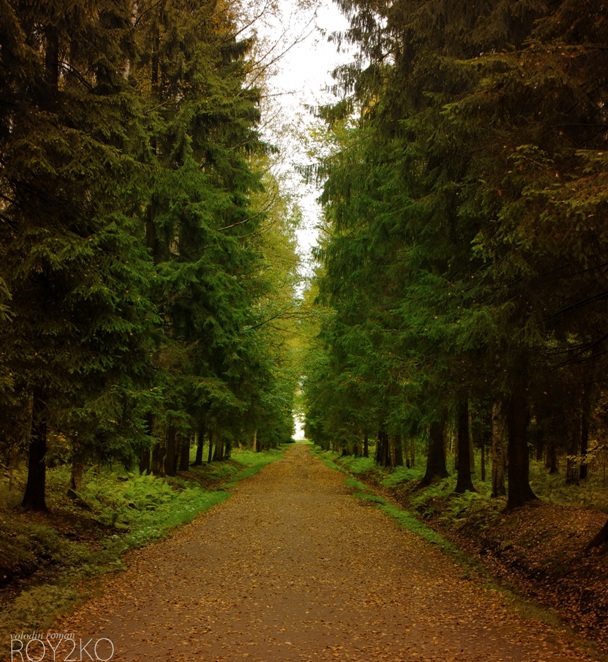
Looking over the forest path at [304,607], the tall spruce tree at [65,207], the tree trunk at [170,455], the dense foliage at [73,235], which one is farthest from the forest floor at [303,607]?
the tree trunk at [170,455]

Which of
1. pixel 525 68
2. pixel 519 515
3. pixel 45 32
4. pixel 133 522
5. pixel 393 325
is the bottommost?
pixel 133 522

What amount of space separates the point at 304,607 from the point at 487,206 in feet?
18.9

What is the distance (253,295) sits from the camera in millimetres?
20078

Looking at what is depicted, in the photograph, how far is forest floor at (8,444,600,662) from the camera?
5.17 meters

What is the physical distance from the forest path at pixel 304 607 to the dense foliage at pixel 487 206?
11.0 feet

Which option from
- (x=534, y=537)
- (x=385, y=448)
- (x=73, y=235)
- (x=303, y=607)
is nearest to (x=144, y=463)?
(x=73, y=235)

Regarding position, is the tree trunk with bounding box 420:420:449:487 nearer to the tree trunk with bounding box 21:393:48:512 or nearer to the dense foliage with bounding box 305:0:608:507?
the dense foliage with bounding box 305:0:608:507

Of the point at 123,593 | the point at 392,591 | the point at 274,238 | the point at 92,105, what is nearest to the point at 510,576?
the point at 392,591

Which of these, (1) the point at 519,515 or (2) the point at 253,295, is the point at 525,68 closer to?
(1) the point at 519,515

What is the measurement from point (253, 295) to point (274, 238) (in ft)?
14.2

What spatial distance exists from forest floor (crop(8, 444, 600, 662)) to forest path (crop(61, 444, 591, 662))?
0.05 ft

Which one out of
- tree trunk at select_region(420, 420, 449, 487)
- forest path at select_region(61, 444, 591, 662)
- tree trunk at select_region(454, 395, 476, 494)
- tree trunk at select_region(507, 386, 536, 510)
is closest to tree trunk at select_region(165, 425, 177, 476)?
forest path at select_region(61, 444, 591, 662)

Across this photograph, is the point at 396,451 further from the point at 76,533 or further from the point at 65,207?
the point at 65,207

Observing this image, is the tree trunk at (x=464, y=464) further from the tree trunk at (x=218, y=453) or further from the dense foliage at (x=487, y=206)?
the tree trunk at (x=218, y=453)
